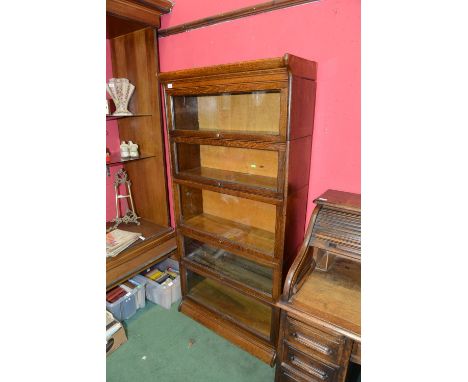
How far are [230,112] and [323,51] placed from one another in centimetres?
65

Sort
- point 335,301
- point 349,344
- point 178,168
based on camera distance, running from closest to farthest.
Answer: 1. point 349,344
2. point 335,301
3. point 178,168

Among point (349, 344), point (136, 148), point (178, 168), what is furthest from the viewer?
point (136, 148)

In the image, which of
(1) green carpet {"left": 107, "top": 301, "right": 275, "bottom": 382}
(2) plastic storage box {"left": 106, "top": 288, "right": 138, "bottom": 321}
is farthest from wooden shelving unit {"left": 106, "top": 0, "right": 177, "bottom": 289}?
(1) green carpet {"left": 107, "top": 301, "right": 275, "bottom": 382}

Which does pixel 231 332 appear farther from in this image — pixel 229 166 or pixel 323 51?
pixel 323 51

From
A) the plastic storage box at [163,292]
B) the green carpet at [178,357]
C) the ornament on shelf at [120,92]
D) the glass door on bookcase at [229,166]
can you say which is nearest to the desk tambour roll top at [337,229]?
the glass door on bookcase at [229,166]

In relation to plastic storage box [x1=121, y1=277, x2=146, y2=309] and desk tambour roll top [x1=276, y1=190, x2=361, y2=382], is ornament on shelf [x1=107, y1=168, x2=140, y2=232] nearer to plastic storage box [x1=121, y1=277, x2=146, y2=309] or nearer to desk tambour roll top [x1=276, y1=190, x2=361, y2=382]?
plastic storage box [x1=121, y1=277, x2=146, y2=309]

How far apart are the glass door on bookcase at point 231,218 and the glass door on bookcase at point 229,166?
17 cm

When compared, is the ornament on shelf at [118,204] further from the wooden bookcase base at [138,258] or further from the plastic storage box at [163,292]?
the plastic storage box at [163,292]
